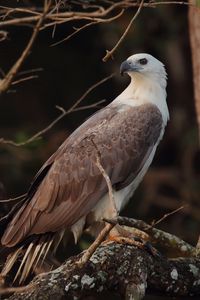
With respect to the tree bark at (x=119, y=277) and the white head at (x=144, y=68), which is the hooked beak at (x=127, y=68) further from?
the tree bark at (x=119, y=277)

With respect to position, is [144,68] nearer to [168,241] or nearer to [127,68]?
[127,68]

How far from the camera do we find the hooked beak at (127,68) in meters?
7.07

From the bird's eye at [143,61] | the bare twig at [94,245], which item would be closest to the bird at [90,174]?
the bird's eye at [143,61]

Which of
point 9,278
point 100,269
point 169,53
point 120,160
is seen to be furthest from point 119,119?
point 169,53

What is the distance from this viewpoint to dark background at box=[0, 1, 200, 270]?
1048 cm

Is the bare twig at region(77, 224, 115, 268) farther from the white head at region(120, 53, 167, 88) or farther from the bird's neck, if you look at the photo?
the white head at region(120, 53, 167, 88)

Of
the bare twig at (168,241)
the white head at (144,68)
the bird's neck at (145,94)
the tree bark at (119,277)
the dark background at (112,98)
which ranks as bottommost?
the dark background at (112,98)

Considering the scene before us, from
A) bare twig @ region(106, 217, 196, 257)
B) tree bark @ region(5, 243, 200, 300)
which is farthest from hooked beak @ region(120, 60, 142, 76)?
tree bark @ region(5, 243, 200, 300)

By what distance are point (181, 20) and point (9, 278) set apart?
5386 mm

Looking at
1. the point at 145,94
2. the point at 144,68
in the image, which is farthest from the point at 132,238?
the point at 144,68

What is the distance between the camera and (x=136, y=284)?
535 cm

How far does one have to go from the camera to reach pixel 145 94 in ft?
23.4

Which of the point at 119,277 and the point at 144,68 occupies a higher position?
the point at 144,68

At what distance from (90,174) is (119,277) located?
1522mm
